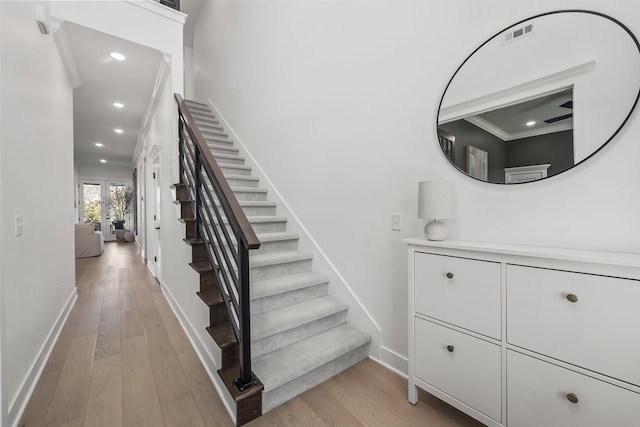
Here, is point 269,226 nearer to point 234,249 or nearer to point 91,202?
point 234,249

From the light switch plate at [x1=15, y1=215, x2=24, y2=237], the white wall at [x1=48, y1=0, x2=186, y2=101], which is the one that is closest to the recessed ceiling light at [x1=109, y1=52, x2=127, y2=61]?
the white wall at [x1=48, y1=0, x2=186, y2=101]

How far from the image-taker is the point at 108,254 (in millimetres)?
6758

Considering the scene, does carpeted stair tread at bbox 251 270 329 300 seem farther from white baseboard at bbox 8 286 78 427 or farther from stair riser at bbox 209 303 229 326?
white baseboard at bbox 8 286 78 427

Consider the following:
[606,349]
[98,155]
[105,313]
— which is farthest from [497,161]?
[98,155]

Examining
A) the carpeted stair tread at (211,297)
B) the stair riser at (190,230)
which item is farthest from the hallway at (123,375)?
the stair riser at (190,230)

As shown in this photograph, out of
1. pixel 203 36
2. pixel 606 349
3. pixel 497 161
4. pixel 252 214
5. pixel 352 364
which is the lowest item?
pixel 352 364

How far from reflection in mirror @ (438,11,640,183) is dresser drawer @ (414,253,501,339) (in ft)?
1.69

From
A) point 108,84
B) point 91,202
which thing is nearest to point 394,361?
point 108,84

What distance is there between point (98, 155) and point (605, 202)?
11.2 meters

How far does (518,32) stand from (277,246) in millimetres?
2293

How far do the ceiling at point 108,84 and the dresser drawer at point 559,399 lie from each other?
4085mm

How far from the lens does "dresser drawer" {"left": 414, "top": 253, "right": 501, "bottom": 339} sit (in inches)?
48.3

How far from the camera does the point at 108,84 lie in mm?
3738

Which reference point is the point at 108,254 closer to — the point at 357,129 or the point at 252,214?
the point at 252,214
